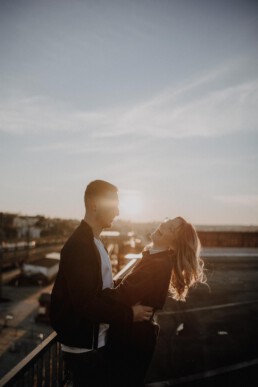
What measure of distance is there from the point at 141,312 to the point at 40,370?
1.05m

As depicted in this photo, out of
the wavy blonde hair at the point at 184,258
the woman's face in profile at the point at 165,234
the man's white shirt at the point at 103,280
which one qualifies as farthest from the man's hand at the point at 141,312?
the woman's face in profile at the point at 165,234

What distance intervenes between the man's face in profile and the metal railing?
112 centimetres

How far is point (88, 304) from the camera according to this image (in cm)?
226

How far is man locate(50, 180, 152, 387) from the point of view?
2.28m

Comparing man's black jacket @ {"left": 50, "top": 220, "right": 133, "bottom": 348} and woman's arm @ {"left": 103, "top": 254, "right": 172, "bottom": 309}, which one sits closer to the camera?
man's black jacket @ {"left": 50, "top": 220, "right": 133, "bottom": 348}

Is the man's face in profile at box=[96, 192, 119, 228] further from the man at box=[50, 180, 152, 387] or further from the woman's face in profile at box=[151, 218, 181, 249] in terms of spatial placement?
the woman's face in profile at box=[151, 218, 181, 249]

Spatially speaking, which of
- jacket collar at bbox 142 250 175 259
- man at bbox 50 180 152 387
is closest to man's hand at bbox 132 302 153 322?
man at bbox 50 180 152 387

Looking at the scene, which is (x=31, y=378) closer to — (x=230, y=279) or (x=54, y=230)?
(x=230, y=279)

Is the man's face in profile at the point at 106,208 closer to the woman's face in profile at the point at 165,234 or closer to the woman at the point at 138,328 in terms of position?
the woman at the point at 138,328

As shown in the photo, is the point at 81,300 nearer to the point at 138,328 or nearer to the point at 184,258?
the point at 138,328

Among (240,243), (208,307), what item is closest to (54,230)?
(240,243)

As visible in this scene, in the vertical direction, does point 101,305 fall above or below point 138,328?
above

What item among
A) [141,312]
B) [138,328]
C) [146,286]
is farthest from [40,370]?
[146,286]

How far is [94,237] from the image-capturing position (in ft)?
8.61
